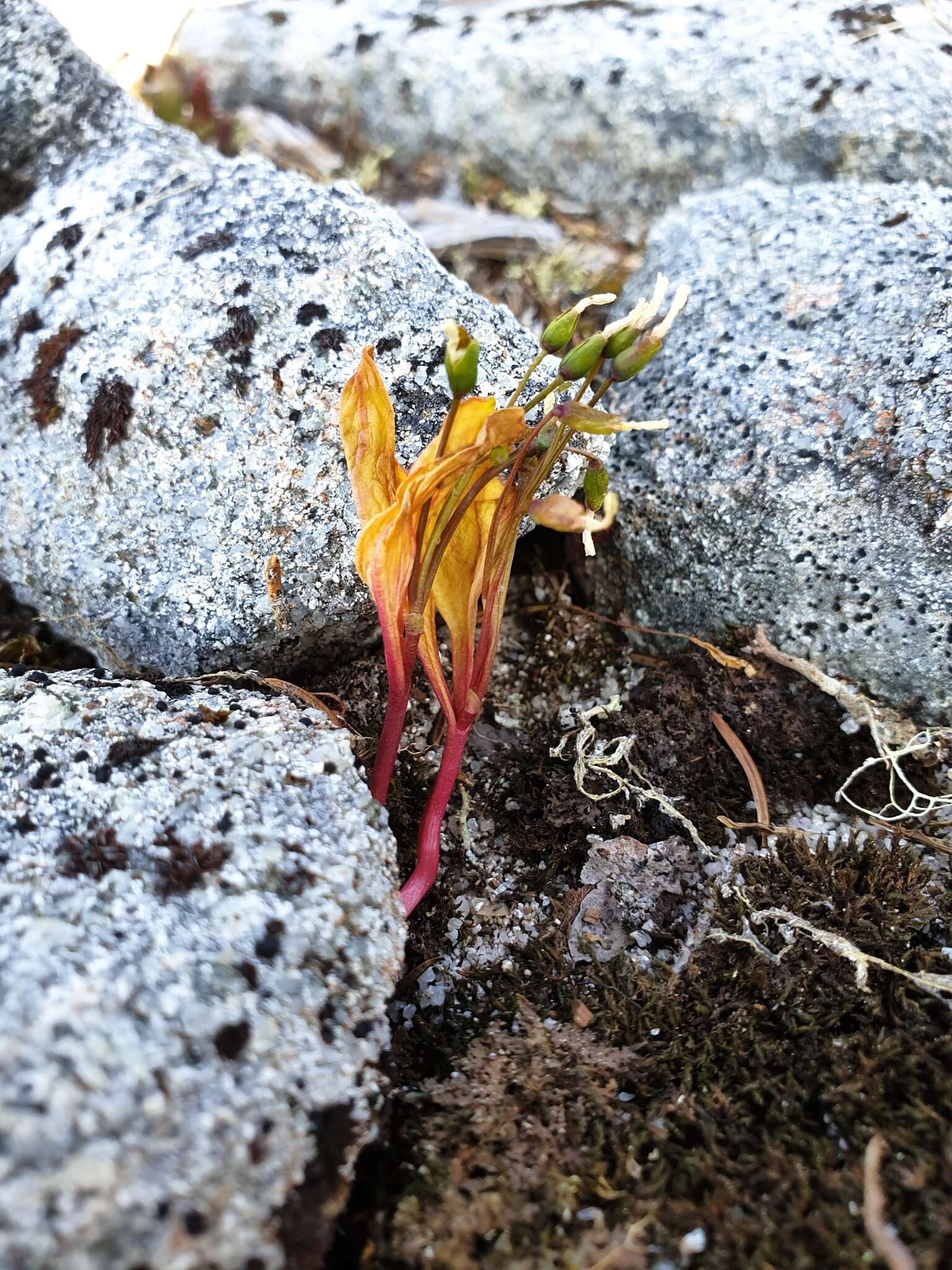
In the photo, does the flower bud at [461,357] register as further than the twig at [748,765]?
No

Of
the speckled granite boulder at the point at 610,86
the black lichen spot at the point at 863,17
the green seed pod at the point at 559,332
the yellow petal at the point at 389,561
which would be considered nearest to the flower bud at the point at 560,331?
the green seed pod at the point at 559,332

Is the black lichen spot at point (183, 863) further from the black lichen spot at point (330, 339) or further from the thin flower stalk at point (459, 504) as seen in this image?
the black lichen spot at point (330, 339)

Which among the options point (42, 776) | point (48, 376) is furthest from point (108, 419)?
point (42, 776)

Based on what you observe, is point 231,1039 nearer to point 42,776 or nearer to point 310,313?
point 42,776

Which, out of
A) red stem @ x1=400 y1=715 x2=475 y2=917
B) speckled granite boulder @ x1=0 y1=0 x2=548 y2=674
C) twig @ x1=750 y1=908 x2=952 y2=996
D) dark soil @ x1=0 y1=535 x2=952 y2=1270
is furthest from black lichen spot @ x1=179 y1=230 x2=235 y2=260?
twig @ x1=750 y1=908 x2=952 y2=996

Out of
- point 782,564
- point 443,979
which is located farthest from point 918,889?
point 443,979

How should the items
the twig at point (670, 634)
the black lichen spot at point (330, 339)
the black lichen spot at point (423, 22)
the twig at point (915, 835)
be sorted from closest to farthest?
1. the twig at point (915, 835)
2. the black lichen spot at point (330, 339)
3. the twig at point (670, 634)
4. the black lichen spot at point (423, 22)
